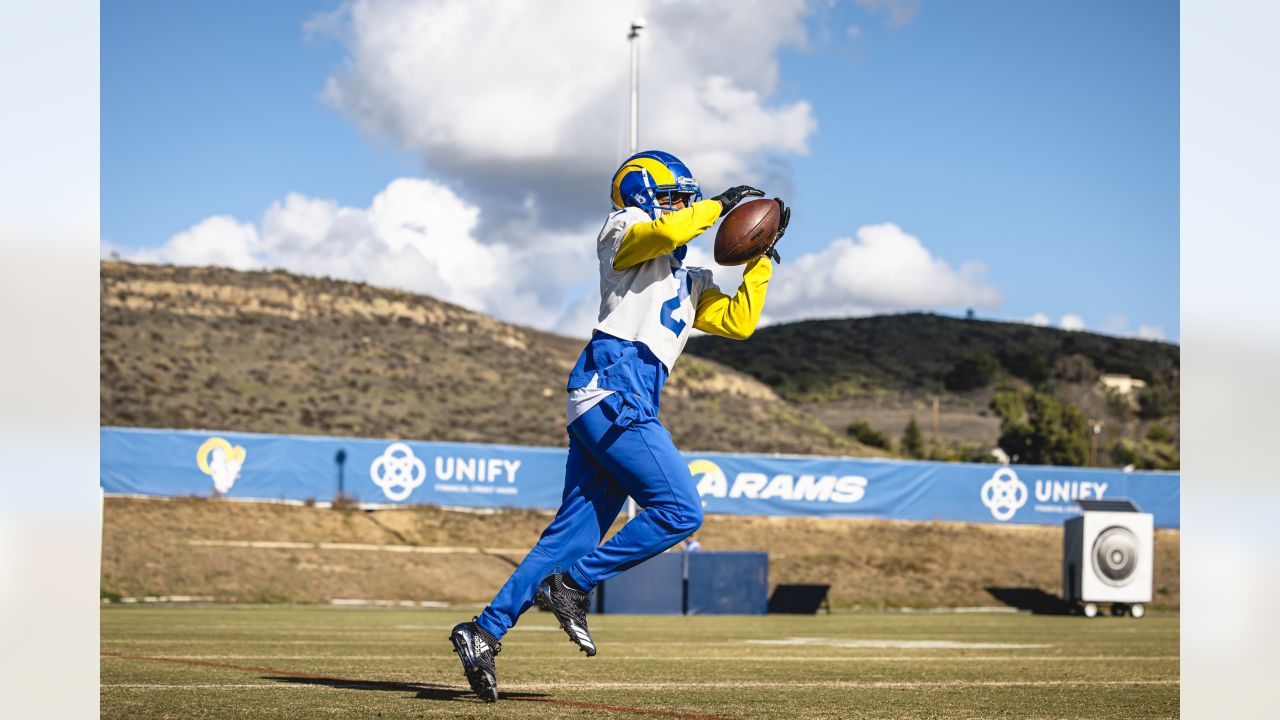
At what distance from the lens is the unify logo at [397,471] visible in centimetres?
3048

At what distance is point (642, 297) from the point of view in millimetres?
5520

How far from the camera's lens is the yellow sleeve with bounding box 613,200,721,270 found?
5.36 m

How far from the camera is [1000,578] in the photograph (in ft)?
108

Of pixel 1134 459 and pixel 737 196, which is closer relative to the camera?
pixel 737 196

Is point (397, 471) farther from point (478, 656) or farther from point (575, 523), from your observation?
point (478, 656)

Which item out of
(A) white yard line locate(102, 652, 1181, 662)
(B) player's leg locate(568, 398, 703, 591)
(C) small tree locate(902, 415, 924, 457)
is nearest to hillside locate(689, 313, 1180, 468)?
(C) small tree locate(902, 415, 924, 457)

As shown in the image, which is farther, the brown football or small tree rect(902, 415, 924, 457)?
small tree rect(902, 415, 924, 457)

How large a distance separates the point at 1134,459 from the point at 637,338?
63863 mm

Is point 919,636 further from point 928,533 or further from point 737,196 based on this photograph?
point 928,533

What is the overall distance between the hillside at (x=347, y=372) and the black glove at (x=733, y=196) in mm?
41587

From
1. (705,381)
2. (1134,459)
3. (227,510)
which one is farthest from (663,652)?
(1134,459)

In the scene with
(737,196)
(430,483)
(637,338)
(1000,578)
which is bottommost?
(1000,578)

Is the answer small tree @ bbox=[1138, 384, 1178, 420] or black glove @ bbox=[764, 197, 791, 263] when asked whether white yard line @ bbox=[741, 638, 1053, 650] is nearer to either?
black glove @ bbox=[764, 197, 791, 263]

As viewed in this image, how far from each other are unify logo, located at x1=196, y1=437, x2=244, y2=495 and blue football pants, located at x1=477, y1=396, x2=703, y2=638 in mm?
25044
